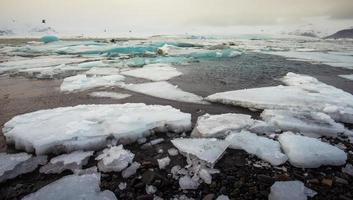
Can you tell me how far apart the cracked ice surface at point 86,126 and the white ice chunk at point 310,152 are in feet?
3.11

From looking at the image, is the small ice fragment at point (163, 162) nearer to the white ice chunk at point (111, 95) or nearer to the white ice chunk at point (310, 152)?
the white ice chunk at point (310, 152)

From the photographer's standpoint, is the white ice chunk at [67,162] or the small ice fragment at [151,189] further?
the white ice chunk at [67,162]

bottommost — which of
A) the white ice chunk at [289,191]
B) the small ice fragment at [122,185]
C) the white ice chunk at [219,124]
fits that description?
the small ice fragment at [122,185]

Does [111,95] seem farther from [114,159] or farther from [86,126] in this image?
[114,159]

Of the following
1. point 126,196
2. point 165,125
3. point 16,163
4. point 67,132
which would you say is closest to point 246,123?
point 165,125

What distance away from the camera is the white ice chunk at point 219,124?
7.55 ft

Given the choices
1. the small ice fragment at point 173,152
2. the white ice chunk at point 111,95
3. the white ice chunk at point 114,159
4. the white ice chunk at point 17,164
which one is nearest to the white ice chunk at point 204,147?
the small ice fragment at point 173,152

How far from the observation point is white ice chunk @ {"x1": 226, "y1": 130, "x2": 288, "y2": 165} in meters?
1.93

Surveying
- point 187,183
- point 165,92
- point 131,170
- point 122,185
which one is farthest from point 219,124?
point 165,92

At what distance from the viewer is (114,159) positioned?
6.19 feet

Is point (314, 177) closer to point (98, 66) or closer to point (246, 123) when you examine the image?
point (246, 123)

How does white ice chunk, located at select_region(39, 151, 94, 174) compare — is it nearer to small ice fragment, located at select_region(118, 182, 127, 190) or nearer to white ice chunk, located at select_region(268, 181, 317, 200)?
small ice fragment, located at select_region(118, 182, 127, 190)

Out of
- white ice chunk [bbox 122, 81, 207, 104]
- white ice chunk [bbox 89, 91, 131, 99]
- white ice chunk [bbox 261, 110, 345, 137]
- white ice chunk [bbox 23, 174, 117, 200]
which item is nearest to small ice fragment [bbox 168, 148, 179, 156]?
white ice chunk [bbox 23, 174, 117, 200]

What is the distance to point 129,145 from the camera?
2168 mm
